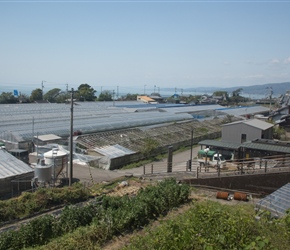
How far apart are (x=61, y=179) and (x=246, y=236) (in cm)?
1196

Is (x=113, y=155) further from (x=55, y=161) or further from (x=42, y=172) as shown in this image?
(x=42, y=172)

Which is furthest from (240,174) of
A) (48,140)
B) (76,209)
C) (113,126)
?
(113,126)

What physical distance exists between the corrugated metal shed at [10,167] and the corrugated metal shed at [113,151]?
6.40 meters

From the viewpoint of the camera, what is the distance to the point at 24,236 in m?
7.03

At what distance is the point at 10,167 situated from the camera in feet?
46.0

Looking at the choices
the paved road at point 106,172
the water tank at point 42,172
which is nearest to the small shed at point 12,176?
the water tank at point 42,172

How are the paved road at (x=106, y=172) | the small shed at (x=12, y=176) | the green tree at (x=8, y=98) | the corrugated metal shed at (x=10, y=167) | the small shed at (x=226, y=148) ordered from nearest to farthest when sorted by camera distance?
1. the small shed at (x=12, y=176)
2. the corrugated metal shed at (x=10, y=167)
3. the paved road at (x=106, y=172)
4. the small shed at (x=226, y=148)
5. the green tree at (x=8, y=98)

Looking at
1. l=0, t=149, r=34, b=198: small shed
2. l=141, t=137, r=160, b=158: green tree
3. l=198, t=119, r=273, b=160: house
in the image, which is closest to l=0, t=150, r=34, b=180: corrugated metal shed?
l=0, t=149, r=34, b=198: small shed

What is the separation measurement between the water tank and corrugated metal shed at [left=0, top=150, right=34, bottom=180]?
0.49 metres

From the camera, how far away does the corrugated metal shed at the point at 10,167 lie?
13.4m

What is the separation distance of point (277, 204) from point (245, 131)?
14407 millimetres

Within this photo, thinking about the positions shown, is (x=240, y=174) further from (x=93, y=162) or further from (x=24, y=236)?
(x=93, y=162)

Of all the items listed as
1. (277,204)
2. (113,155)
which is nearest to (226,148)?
(113,155)

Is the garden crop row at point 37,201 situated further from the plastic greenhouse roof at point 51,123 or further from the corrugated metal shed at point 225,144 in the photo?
the corrugated metal shed at point 225,144
